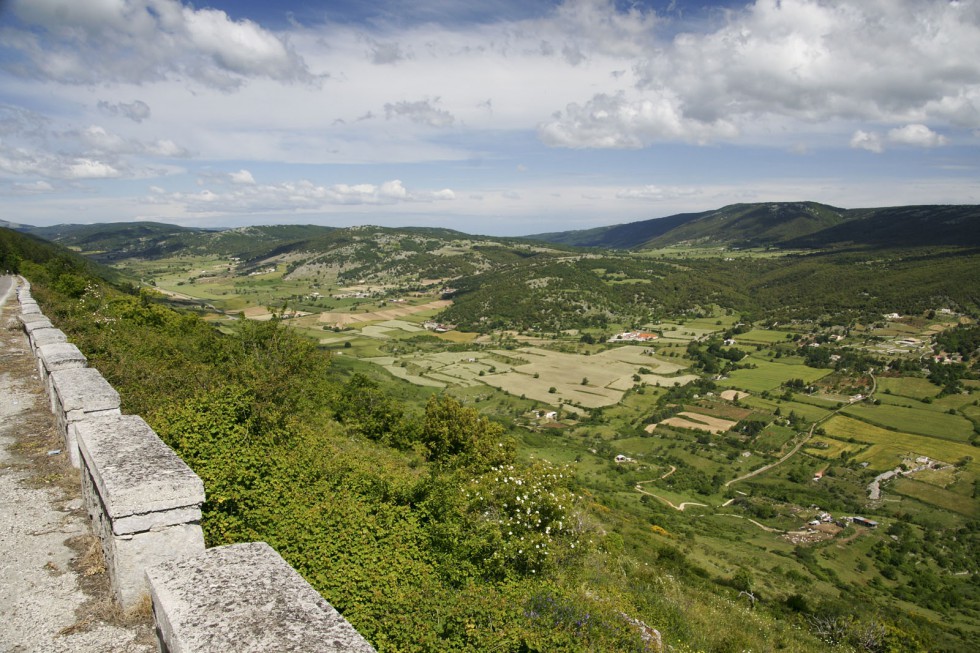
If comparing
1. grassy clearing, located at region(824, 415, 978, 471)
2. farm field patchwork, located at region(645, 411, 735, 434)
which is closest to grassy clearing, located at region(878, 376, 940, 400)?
grassy clearing, located at region(824, 415, 978, 471)

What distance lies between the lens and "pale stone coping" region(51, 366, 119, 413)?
727 cm

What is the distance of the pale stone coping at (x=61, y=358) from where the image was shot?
9.50 metres

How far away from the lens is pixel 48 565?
17.5 ft

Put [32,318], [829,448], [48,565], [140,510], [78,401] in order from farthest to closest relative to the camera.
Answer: [829,448] → [32,318] → [78,401] → [48,565] → [140,510]

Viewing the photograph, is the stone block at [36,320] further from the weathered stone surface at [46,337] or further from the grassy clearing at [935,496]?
the grassy clearing at [935,496]

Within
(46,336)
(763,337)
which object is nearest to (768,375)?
(763,337)

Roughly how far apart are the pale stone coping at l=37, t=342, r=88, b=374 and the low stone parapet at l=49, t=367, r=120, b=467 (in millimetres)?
701

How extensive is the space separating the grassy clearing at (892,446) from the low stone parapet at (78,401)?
93.5 meters

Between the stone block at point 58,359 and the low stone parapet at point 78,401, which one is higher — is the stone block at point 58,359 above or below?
above

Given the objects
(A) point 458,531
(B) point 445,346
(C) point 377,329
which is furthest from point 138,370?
(C) point 377,329

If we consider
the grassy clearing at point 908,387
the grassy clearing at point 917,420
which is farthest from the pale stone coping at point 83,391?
the grassy clearing at point 908,387

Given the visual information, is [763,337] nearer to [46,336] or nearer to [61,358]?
[46,336]

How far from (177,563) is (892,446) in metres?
101

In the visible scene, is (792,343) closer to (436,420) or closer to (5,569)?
(436,420)
